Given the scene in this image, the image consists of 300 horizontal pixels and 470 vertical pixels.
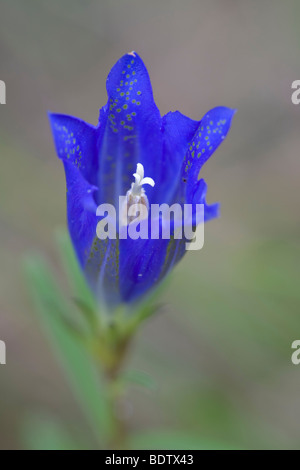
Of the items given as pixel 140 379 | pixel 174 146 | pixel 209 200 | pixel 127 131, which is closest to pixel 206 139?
pixel 174 146

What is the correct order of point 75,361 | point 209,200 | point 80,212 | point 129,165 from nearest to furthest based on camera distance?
point 80,212 → point 129,165 → point 75,361 → point 209,200

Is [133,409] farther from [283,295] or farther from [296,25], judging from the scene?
[296,25]

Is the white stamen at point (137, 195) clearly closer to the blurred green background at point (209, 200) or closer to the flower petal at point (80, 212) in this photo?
the flower petal at point (80, 212)

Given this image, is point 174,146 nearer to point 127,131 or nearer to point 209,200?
point 127,131

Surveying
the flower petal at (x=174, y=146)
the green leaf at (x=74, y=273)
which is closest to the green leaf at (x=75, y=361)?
the green leaf at (x=74, y=273)

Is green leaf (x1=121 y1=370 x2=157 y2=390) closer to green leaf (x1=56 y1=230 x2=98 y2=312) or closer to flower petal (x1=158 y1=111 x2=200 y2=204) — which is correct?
green leaf (x1=56 y1=230 x2=98 y2=312)
